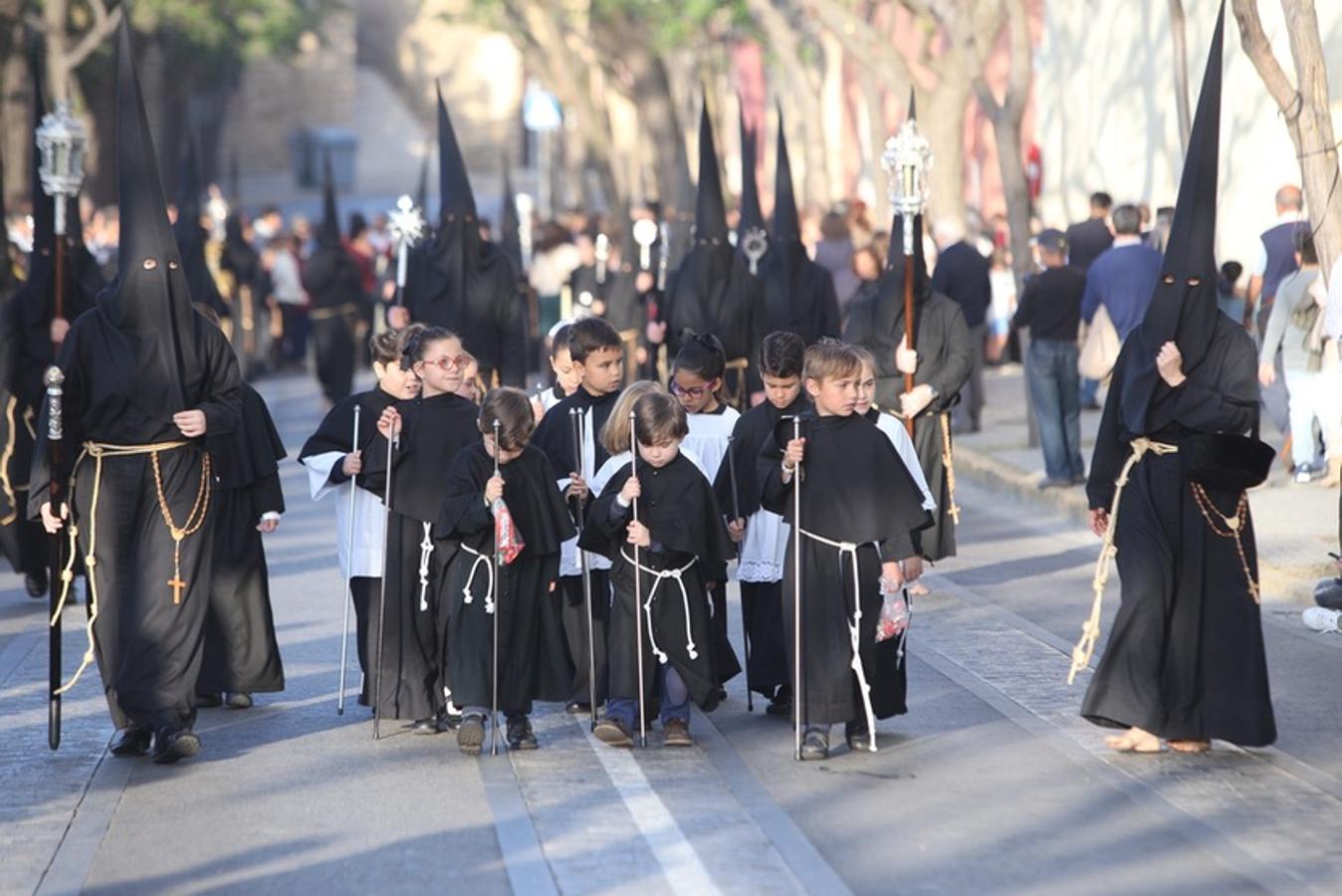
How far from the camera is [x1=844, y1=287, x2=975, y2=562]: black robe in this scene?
13.9 meters

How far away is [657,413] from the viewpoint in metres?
9.84

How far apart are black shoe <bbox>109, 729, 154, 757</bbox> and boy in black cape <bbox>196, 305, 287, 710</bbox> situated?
0.83 meters

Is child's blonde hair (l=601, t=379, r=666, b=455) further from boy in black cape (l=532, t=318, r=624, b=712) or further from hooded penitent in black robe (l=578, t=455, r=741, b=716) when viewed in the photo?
boy in black cape (l=532, t=318, r=624, b=712)

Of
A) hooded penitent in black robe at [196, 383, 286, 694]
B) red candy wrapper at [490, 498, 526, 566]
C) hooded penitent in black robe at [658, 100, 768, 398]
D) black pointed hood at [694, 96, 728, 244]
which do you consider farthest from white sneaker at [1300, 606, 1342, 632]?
black pointed hood at [694, 96, 728, 244]

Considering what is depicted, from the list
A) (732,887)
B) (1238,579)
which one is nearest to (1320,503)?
(1238,579)

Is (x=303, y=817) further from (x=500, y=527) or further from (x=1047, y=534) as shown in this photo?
(x=1047, y=534)

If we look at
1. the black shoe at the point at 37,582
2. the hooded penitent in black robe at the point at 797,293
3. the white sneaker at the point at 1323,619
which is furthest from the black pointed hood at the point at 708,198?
the white sneaker at the point at 1323,619

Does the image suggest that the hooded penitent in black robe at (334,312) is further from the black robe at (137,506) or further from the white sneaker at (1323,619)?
the black robe at (137,506)

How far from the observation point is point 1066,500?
17.7m

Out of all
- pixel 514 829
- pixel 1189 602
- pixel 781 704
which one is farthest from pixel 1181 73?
pixel 514 829

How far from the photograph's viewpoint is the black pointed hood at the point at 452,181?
17438mm

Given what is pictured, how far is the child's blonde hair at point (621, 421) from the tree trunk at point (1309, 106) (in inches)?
222

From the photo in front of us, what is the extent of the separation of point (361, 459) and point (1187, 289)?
327 centimetres

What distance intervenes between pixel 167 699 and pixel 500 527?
138cm
